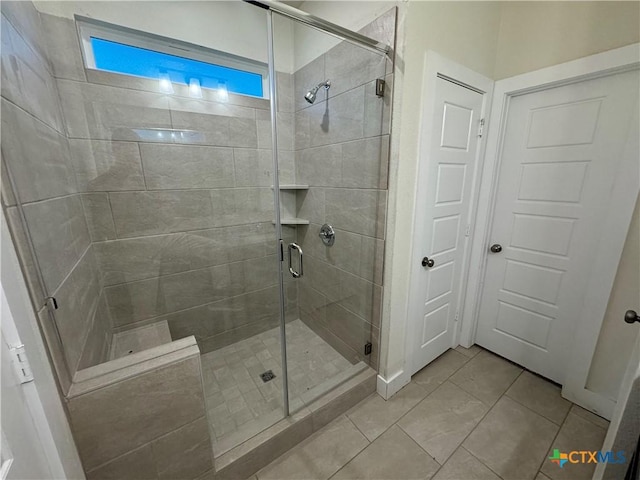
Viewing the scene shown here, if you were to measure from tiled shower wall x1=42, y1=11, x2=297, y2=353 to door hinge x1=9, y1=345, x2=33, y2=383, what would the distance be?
111 centimetres

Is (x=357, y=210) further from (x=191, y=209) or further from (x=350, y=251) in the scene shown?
(x=191, y=209)

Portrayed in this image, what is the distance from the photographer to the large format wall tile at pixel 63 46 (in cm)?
128

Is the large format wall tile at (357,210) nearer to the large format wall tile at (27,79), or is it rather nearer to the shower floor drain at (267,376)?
the shower floor drain at (267,376)

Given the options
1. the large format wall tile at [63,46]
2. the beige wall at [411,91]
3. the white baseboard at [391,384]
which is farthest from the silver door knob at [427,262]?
the large format wall tile at [63,46]

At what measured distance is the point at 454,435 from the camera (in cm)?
146

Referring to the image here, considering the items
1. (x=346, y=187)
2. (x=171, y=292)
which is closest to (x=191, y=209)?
(x=171, y=292)

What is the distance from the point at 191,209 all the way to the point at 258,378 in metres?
1.33

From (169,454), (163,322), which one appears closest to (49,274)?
(169,454)

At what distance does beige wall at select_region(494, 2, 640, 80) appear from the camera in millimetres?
1263

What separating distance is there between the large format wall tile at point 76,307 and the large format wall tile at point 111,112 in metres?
0.71

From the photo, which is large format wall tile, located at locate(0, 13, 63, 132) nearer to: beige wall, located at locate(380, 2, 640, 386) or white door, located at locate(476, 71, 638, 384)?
beige wall, located at locate(380, 2, 640, 386)

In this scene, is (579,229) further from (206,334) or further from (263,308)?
(206,334)

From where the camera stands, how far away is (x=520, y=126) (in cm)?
171

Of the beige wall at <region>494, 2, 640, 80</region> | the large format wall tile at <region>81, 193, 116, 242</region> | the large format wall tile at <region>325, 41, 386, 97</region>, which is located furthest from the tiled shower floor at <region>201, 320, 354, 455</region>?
the beige wall at <region>494, 2, 640, 80</region>
